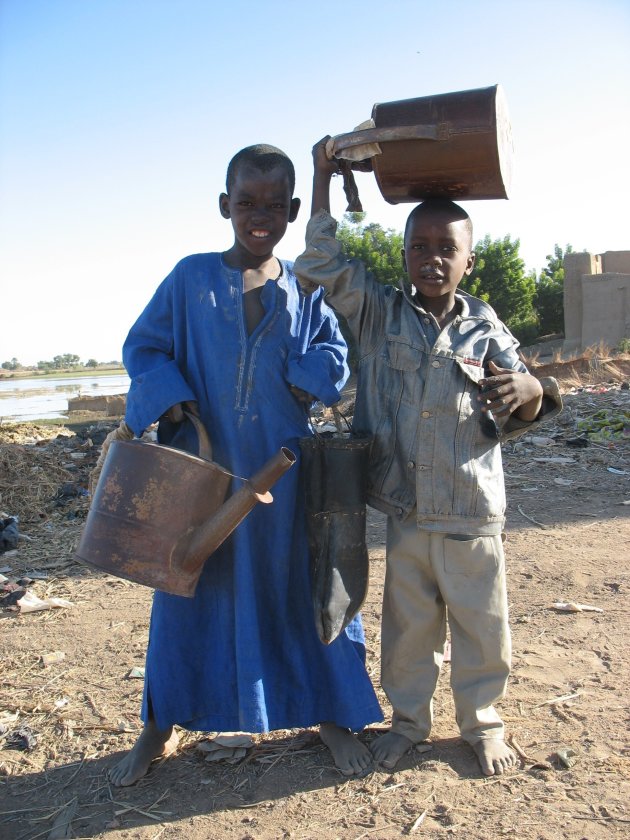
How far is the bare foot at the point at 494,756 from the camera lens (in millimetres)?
2291

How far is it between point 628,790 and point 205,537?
53.3 inches

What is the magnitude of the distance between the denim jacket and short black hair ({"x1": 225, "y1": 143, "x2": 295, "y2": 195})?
0.66ft

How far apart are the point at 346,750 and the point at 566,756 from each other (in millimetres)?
658

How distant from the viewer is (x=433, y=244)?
226 cm

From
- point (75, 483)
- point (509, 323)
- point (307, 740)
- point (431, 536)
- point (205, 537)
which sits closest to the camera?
point (205, 537)

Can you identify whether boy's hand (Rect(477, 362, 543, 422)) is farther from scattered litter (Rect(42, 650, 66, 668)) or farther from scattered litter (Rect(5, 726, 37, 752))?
scattered litter (Rect(42, 650, 66, 668))

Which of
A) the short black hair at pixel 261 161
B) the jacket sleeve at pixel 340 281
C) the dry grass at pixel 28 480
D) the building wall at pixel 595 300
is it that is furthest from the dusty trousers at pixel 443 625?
the building wall at pixel 595 300

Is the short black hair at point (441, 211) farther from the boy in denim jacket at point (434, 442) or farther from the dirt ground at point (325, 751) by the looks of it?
the dirt ground at point (325, 751)

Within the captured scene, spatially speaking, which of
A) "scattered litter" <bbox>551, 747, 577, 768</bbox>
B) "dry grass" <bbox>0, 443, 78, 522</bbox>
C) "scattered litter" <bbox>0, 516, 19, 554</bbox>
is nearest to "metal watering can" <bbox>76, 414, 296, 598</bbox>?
"scattered litter" <bbox>551, 747, 577, 768</bbox>

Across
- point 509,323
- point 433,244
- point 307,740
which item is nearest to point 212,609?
point 307,740

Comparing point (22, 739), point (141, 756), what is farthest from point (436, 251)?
point (22, 739)

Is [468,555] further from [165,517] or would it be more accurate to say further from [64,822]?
[64,822]

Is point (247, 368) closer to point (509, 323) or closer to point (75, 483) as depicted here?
point (75, 483)

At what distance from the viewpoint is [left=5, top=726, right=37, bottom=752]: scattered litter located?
262 centimetres
